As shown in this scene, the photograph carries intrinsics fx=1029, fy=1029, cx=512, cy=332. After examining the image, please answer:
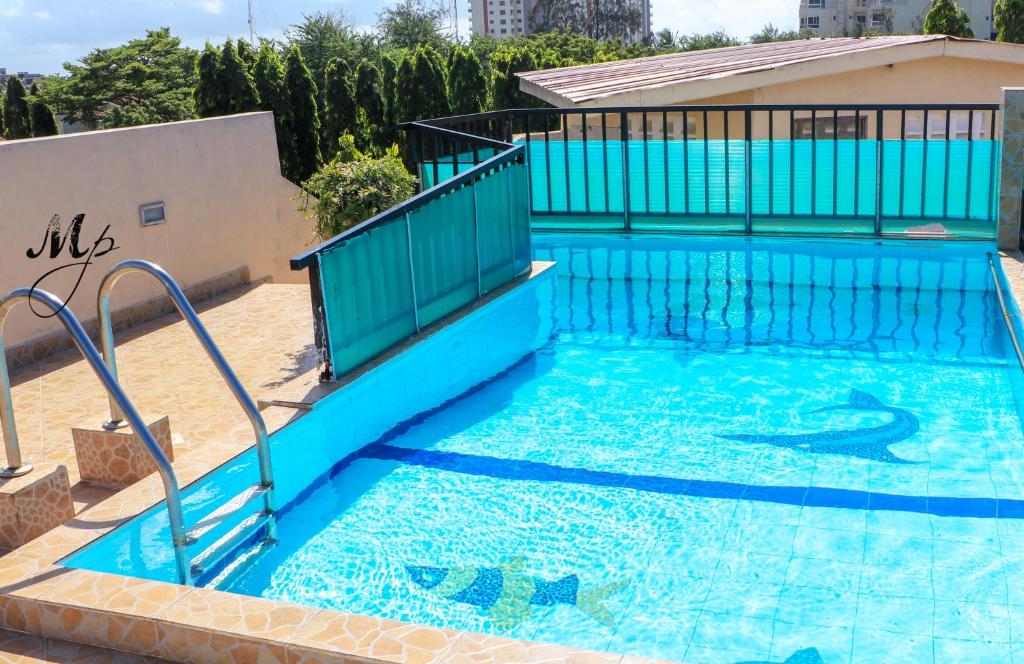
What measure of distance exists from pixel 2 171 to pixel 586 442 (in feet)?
17.8

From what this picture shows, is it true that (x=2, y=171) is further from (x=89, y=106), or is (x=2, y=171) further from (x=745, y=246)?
(x=89, y=106)

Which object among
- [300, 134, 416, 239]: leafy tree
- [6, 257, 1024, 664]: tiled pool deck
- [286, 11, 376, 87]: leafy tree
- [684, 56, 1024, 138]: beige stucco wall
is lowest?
[6, 257, 1024, 664]: tiled pool deck

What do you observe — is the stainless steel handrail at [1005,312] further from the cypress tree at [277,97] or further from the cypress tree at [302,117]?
the cypress tree at [277,97]

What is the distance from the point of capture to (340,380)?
7.38m

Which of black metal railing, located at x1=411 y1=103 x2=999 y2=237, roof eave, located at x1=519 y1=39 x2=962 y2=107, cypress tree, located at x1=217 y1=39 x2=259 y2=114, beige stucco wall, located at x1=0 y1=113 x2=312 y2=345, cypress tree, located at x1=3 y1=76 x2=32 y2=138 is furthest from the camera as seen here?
cypress tree, located at x1=3 y1=76 x2=32 y2=138

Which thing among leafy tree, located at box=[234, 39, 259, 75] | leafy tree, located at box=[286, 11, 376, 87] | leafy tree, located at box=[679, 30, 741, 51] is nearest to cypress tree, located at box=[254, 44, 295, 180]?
leafy tree, located at box=[234, 39, 259, 75]

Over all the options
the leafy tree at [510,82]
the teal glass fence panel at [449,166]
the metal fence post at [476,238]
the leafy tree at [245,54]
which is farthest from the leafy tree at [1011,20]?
the metal fence post at [476,238]

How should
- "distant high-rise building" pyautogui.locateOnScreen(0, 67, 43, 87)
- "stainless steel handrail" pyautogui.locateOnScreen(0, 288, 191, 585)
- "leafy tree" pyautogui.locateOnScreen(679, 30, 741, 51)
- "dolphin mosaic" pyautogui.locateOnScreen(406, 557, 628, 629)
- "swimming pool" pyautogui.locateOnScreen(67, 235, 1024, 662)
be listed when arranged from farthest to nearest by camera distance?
1. "leafy tree" pyautogui.locateOnScreen(679, 30, 741, 51)
2. "distant high-rise building" pyautogui.locateOnScreen(0, 67, 43, 87)
3. "dolphin mosaic" pyautogui.locateOnScreen(406, 557, 628, 629)
4. "swimming pool" pyautogui.locateOnScreen(67, 235, 1024, 662)
5. "stainless steel handrail" pyautogui.locateOnScreen(0, 288, 191, 585)

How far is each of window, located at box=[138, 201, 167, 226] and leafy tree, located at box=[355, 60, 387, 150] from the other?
1595cm

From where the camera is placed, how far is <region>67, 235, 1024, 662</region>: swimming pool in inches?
194

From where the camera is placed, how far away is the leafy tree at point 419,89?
2609 centimetres

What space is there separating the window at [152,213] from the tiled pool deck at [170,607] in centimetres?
281

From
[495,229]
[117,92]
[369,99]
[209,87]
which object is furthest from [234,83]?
[117,92]

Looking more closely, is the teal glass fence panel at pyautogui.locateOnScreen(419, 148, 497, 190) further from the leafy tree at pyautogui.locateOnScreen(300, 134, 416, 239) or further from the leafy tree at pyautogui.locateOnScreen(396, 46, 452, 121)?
the leafy tree at pyautogui.locateOnScreen(396, 46, 452, 121)
